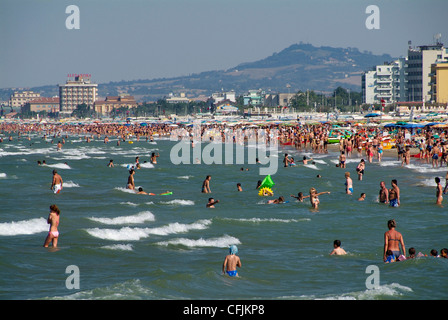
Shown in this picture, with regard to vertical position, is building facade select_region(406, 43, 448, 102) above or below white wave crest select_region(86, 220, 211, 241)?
above

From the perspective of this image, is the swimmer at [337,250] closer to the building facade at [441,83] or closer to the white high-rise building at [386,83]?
the building facade at [441,83]

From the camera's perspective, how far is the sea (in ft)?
38.4

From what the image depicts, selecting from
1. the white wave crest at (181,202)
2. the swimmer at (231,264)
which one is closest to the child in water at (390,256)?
the swimmer at (231,264)

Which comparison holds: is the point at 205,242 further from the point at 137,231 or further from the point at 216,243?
the point at 137,231

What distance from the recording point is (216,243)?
1611cm

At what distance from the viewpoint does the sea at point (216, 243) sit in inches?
461

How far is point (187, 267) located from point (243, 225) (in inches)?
206

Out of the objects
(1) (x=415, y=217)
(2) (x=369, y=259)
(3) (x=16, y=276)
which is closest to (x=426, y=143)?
(1) (x=415, y=217)

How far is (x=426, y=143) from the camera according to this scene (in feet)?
129

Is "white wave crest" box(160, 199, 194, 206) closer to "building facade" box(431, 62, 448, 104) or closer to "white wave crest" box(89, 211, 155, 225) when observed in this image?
"white wave crest" box(89, 211, 155, 225)

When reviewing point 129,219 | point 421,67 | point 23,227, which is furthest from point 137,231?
point 421,67

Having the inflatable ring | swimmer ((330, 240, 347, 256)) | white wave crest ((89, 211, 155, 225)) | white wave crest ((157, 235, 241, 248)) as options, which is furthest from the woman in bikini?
the inflatable ring

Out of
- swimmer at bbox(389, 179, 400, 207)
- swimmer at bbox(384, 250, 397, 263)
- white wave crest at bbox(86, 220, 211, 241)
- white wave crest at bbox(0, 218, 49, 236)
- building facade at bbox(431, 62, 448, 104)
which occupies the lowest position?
white wave crest at bbox(86, 220, 211, 241)
